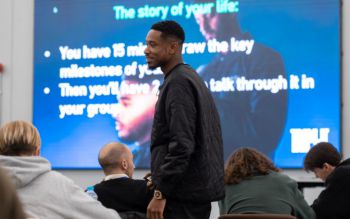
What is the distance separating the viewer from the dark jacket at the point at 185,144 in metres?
2.00

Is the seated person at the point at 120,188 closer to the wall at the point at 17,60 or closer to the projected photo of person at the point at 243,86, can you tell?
the projected photo of person at the point at 243,86

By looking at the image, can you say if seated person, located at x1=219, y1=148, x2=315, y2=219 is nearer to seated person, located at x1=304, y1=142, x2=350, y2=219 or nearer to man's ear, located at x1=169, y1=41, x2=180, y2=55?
seated person, located at x1=304, y1=142, x2=350, y2=219

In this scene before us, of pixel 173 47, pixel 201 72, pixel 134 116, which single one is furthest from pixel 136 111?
pixel 173 47

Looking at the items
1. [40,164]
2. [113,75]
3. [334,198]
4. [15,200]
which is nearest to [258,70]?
[113,75]

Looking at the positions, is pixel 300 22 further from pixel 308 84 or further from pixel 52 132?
pixel 52 132

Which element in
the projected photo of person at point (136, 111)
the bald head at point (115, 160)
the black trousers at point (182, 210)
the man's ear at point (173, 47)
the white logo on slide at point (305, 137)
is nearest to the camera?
the black trousers at point (182, 210)

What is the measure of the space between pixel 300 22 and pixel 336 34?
1.00 feet

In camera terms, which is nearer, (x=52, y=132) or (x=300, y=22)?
(x=300, y=22)

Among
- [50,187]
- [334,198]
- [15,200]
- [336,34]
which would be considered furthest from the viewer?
[336,34]

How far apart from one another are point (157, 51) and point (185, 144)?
1.18 feet

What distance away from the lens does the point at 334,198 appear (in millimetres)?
3000

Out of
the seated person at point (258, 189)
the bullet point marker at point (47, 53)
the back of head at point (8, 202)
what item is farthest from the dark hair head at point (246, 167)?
the bullet point marker at point (47, 53)

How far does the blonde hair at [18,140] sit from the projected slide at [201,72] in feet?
10.8

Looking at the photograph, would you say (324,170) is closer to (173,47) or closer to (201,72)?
(173,47)
